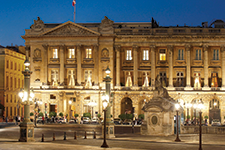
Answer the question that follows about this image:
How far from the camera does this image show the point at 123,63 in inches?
3216

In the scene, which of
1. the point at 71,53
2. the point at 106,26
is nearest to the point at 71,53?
the point at 71,53

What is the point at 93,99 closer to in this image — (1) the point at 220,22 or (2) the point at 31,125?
(1) the point at 220,22

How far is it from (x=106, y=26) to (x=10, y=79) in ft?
81.2

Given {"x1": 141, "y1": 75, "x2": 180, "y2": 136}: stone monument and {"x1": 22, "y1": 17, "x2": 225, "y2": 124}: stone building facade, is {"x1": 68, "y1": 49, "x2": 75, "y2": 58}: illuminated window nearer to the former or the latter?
{"x1": 22, "y1": 17, "x2": 225, "y2": 124}: stone building facade

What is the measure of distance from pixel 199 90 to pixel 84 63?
20671mm

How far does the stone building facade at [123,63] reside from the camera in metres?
78.5

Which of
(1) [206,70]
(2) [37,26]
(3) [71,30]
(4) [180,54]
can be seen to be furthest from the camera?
(4) [180,54]

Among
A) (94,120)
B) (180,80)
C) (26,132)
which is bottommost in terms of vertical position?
(94,120)

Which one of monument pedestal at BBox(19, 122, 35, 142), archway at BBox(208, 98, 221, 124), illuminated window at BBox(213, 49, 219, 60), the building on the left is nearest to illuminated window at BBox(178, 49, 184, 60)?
illuminated window at BBox(213, 49, 219, 60)

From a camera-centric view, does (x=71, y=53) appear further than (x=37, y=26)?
Yes

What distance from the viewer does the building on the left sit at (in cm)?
8850

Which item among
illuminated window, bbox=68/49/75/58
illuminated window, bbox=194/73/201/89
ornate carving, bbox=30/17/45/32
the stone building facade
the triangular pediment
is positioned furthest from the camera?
illuminated window, bbox=68/49/75/58

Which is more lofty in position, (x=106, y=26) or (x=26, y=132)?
(x=106, y=26)

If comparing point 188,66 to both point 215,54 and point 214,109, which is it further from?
point 214,109
